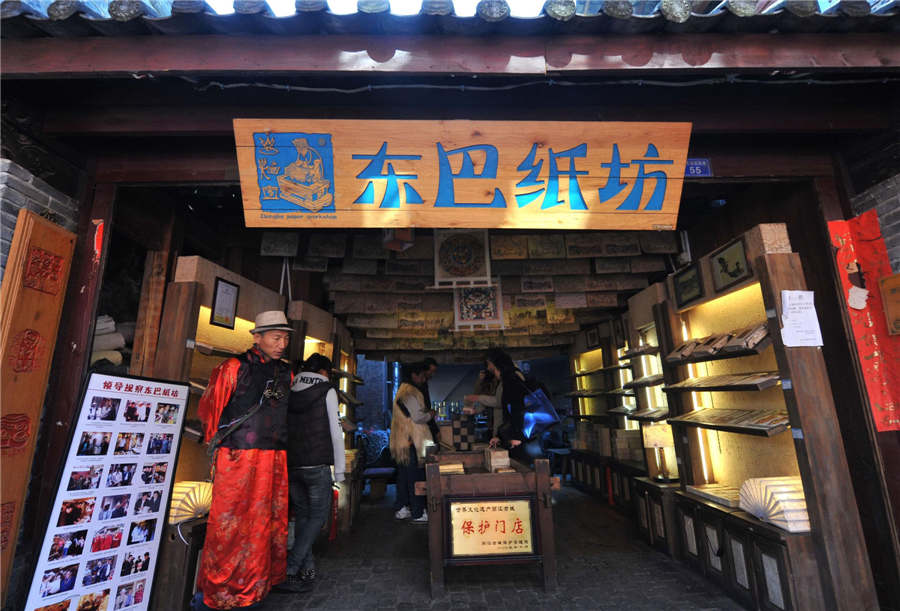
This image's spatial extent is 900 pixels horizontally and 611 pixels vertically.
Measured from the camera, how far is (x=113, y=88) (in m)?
3.09

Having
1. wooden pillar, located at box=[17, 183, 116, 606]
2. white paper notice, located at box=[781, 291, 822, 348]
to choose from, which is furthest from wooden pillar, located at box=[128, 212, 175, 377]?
white paper notice, located at box=[781, 291, 822, 348]

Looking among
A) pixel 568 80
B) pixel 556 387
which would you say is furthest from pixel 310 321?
pixel 556 387

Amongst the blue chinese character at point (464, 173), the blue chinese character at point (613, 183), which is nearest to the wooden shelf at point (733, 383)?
the blue chinese character at point (613, 183)

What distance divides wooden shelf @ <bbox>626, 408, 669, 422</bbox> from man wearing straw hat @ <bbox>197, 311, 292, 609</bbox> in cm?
422

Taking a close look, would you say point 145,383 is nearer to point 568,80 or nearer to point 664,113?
point 568,80

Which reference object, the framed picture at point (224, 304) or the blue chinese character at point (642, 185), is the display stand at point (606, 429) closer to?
the blue chinese character at point (642, 185)

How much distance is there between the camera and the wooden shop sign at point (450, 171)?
117 inches

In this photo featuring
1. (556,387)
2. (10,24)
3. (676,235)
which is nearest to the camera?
(10,24)

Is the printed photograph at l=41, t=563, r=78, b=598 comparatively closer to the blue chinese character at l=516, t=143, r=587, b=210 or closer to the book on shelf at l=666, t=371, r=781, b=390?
the blue chinese character at l=516, t=143, r=587, b=210

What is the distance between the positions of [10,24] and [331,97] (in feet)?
6.10

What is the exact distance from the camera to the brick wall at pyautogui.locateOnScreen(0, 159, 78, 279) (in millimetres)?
2666

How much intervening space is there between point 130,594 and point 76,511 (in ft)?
2.45

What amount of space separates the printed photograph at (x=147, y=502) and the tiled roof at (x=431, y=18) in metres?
3.03

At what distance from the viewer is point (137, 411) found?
9.37 feet
